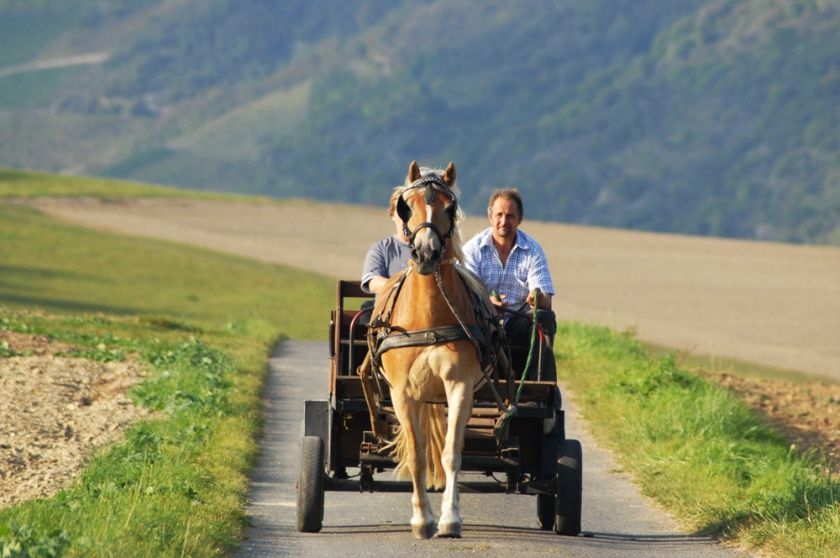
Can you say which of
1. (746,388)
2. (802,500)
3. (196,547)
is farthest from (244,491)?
(746,388)

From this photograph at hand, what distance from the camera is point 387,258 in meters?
10.6

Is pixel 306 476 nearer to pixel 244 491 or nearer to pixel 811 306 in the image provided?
pixel 244 491

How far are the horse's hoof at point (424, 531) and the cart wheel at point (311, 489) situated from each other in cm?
73

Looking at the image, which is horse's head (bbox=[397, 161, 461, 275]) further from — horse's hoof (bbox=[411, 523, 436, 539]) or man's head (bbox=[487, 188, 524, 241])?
horse's hoof (bbox=[411, 523, 436, 539])

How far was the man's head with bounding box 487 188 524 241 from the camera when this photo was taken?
10.7 metres

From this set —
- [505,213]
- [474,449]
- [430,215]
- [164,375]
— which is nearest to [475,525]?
[474,449]

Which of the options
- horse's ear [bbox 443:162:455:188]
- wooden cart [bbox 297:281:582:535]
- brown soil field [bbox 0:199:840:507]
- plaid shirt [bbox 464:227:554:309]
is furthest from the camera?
brown soil field [bbox 0:199:840:507]

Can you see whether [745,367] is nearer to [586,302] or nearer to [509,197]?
[586,302]

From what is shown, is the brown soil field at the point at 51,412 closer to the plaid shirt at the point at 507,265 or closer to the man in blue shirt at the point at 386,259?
the man in blue shirt at the point at 386,259

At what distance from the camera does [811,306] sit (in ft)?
135

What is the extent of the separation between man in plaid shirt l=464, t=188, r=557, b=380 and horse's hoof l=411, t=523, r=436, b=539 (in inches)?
69.6

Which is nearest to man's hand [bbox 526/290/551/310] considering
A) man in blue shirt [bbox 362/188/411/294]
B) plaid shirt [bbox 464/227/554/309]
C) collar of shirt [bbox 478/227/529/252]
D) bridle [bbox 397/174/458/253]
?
plaid shirt [bbox 464/227/554/309]

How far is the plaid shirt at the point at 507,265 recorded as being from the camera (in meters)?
10.8

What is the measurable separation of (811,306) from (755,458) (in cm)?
2957
